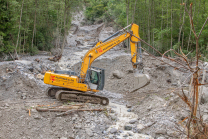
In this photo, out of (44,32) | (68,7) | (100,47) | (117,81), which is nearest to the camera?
(100,47)

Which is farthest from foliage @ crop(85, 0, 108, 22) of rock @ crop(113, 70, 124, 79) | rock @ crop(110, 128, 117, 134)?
rock @ crop(110, 128, 117, 134)

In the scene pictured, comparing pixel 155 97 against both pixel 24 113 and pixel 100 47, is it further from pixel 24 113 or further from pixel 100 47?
pixel 24 113

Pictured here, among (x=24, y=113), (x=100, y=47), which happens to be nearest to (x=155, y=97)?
(x=100, y=47)

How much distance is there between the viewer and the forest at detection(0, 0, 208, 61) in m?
16.5

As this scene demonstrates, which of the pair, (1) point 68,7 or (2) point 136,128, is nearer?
(2) point 136,128

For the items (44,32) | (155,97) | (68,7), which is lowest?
(155,97)

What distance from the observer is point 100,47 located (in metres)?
9.69

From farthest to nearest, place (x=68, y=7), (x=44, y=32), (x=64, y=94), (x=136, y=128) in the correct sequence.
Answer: (x=44, y=32) < (x=68, y=7) < (x=64, y=94) < (x=136, y=128)

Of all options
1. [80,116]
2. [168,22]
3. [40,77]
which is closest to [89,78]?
[80,116]

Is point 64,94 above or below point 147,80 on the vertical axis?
below

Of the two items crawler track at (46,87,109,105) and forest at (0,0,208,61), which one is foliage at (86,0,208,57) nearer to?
forest at (0,0,208,61)

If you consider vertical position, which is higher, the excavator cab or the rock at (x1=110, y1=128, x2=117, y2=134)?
the excavator cab

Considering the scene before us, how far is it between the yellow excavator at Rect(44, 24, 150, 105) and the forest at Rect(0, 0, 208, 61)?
5.64 m

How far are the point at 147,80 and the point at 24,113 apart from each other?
18.2 ft
